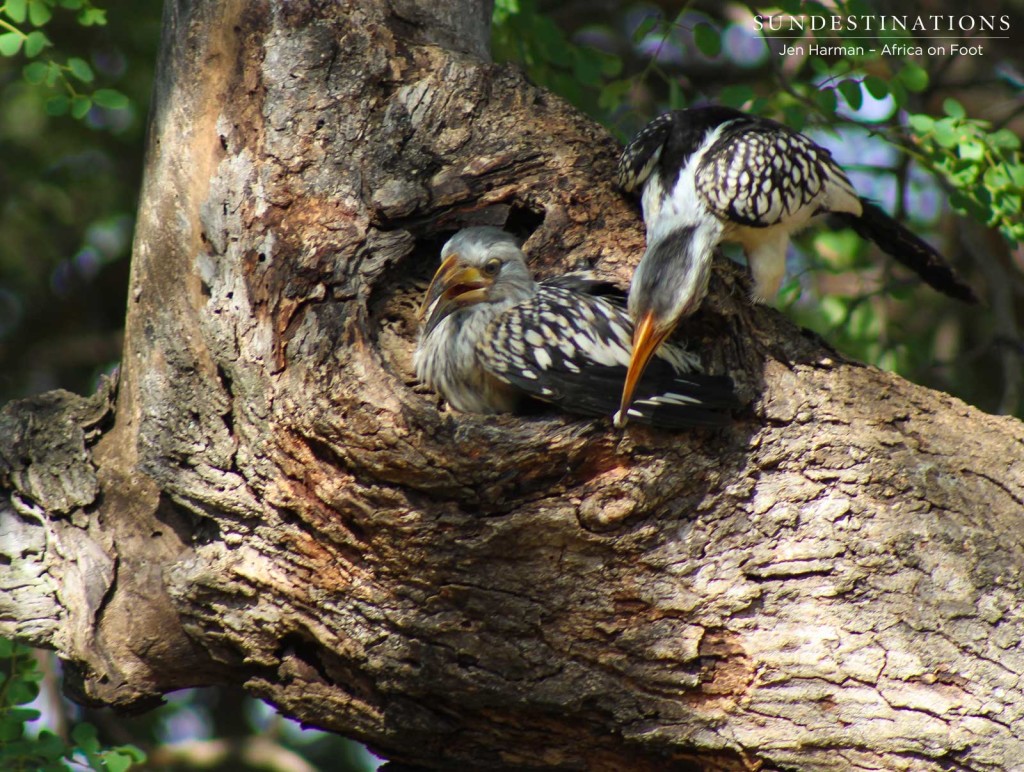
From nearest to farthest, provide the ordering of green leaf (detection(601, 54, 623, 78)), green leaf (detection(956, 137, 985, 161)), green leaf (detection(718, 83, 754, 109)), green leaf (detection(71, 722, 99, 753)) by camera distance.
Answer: green leaf (detection(71, 722, 99, 753)) < green leaf (detection(956, 137, 985, 161)) < green leaf (detection(718, 83, 754, 109)) < green leaf (detection(601, 54, 623, 78))

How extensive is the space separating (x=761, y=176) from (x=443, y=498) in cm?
148

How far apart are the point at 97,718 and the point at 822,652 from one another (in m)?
4.33

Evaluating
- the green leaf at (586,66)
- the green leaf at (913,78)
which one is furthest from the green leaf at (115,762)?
the green leaf at (913,78)

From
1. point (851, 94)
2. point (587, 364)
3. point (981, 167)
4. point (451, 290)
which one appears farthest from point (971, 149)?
point (451, 290)

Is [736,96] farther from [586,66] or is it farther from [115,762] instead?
[115,762]

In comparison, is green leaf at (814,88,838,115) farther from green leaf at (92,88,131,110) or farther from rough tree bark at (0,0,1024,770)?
green leaf at (92,88,131,110)

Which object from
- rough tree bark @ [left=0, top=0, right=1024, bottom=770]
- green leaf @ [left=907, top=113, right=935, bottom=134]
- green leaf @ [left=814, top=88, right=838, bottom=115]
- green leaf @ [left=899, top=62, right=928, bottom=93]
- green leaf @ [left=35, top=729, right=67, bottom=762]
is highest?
green leaf @ [left=899, top=62, right=928, bottom=93]

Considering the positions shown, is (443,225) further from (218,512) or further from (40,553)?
(40,553)

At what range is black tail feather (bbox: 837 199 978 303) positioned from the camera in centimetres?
378

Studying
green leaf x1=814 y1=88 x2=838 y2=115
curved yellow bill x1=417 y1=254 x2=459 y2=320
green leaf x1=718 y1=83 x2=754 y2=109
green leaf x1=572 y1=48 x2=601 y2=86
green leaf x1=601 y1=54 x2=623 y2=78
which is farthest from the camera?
green leaf x1=601 y1=54 x2=623 y2=78

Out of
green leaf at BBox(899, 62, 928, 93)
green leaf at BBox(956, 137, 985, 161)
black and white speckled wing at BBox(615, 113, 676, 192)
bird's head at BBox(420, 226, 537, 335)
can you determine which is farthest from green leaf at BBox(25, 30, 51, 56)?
green leaf at BBox(956, 137, 985, 161)

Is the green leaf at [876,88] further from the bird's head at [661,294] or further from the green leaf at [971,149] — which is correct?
the bird's head at [661,294]

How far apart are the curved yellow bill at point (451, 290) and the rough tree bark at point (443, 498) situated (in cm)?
13

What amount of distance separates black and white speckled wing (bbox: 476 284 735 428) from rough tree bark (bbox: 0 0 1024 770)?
0.28ft
